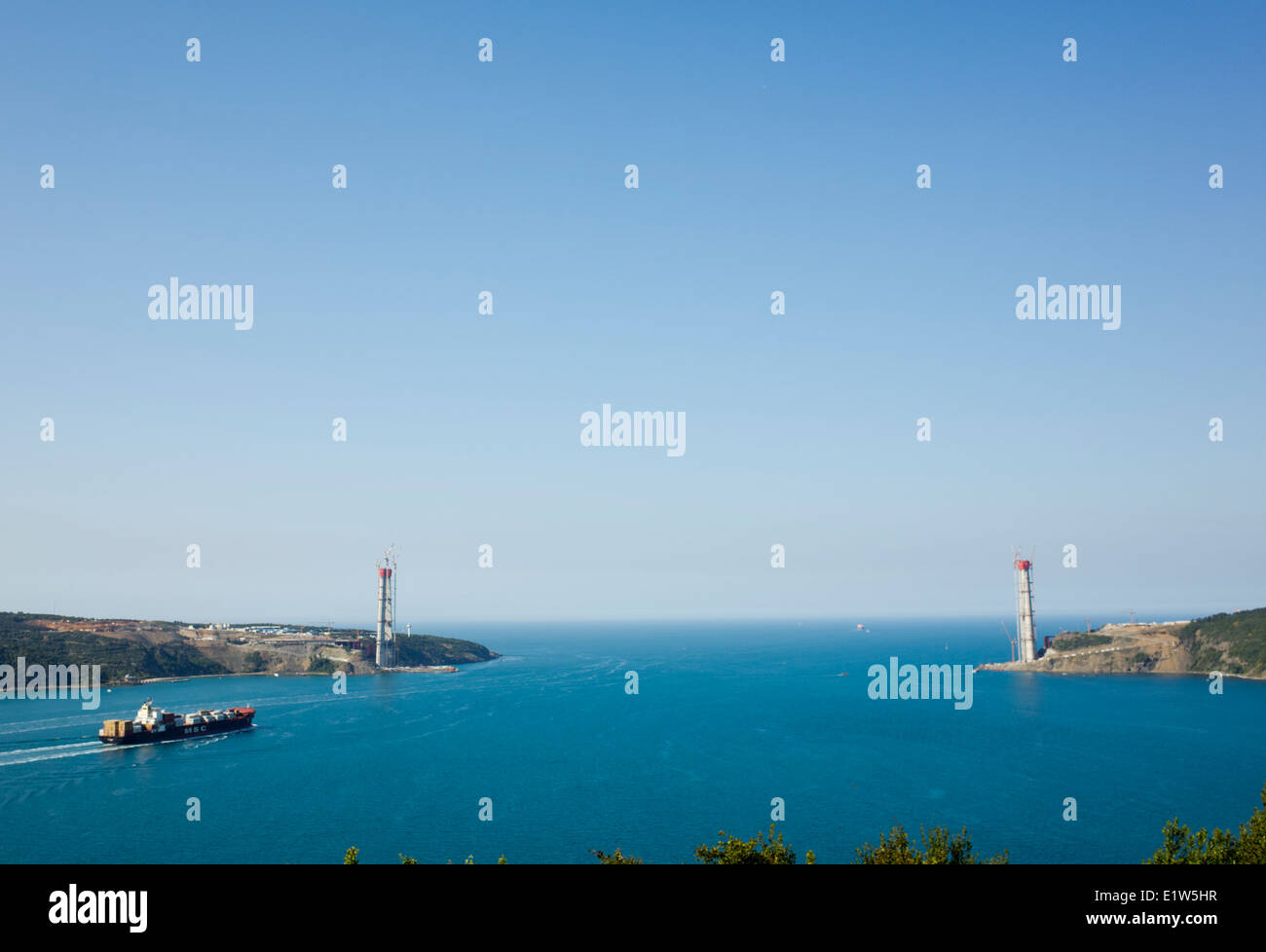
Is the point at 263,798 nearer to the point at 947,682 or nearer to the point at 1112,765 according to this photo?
the point at 1112,765

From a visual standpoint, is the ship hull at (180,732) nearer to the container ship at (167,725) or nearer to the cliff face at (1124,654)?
the container ship at (167,725)

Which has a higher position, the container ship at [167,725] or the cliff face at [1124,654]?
the container ship at [167,725]

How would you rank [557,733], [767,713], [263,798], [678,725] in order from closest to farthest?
[263,798]
[557,733]
[678,725]
[767,713]

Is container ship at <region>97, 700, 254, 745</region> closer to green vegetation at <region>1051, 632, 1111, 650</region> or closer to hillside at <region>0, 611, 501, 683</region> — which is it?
hillside at <region>0, 611, 501, 683</region>

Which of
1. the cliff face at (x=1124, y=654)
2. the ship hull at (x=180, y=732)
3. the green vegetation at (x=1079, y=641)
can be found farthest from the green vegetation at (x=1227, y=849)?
the green vegetation at (x=1079, y=641)

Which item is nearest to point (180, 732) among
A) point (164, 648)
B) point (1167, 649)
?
point (164, 648)

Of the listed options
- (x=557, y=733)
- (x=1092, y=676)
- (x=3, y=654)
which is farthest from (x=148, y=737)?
(x=1092, y=676)

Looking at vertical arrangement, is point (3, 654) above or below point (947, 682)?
above
